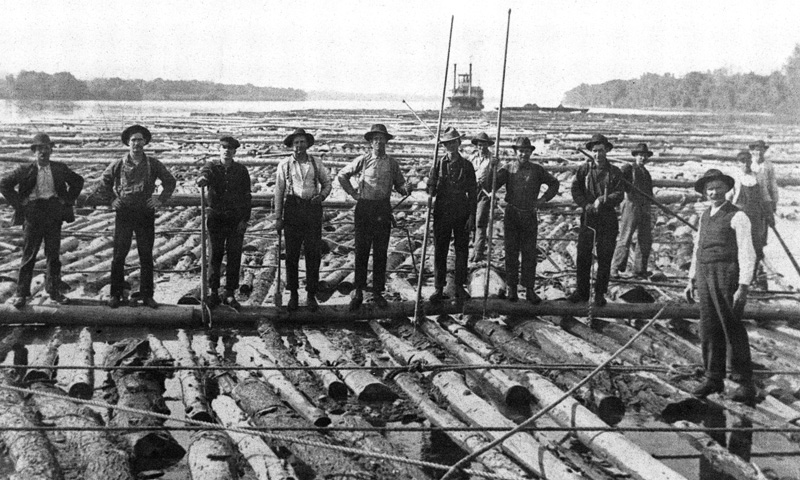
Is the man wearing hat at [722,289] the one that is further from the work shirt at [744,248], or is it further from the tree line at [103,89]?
the tree line at [103,89]

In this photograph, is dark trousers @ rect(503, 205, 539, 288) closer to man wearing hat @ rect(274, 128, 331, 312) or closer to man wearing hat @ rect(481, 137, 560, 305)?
man wearing hat @ rect(481, 137, 560, 305)

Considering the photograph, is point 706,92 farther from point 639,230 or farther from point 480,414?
point 480,414

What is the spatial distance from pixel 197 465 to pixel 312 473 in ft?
2.76

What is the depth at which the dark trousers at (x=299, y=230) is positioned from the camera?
863cm

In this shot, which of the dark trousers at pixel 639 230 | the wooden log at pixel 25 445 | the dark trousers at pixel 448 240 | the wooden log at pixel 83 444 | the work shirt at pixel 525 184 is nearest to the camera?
the wooden log at pixel 25 445

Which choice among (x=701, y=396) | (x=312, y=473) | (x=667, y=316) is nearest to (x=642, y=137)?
(x=667, y=316)

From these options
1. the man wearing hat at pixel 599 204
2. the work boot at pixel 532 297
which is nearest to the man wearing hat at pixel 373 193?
the work boot at pixel 532 297

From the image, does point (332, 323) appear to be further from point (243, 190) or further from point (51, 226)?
point (51, 226)

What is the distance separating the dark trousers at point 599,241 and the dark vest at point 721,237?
7.61 ft

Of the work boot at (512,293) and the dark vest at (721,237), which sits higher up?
the dark vest at (721,237)

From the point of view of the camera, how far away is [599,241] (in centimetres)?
918

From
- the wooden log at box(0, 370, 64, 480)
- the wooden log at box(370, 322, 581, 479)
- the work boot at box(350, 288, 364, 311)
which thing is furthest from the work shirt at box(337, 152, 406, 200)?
the wooden log at box(0, 370, 64, 480)

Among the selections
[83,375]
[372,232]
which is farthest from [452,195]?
[83,375]

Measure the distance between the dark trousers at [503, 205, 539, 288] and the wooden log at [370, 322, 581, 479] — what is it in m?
1.98
